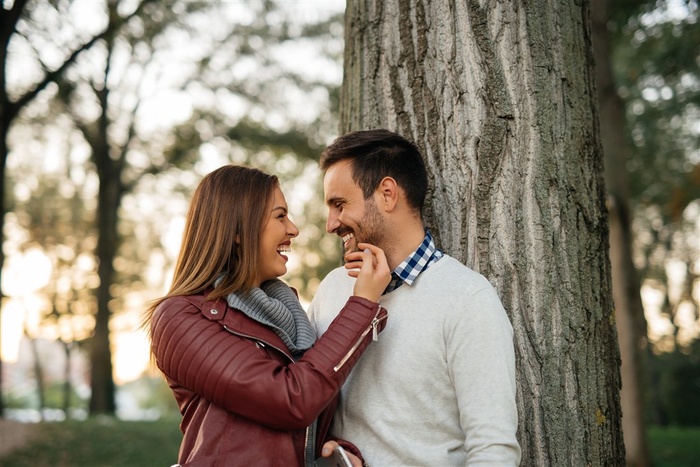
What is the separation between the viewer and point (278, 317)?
8.62 feet

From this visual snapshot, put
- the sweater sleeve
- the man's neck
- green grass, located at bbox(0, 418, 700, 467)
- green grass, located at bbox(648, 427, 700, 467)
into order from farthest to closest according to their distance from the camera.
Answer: green grass, located at bbox(0, 418, 700, 467), green grass, located at bbox(648, 427, 700, 467), the man's neck, the sweater sleeve

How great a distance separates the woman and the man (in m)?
0.15

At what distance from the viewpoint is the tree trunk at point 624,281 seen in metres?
8.88

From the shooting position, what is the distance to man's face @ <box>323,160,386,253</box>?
2850mm

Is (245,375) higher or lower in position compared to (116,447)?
higher

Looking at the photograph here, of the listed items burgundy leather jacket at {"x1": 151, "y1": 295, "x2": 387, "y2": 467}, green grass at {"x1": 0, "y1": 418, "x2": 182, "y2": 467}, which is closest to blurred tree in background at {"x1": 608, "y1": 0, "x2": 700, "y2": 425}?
burgundy leather jacket at {"x1": 151, "y1": 295, "x2": 387, "y2": 467}

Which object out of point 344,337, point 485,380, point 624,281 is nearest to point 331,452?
point 344,337

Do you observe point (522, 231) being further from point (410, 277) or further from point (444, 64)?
point (444, 64)

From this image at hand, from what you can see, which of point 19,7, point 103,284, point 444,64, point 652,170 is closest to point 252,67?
point 103,284

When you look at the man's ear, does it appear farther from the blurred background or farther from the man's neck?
the blurred background

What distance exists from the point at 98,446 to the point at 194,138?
28.3ft

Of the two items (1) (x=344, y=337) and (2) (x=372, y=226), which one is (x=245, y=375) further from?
(2) (x=372, y=226)

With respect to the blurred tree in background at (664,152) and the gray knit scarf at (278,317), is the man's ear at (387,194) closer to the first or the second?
the gray knit scarf at (278,317)

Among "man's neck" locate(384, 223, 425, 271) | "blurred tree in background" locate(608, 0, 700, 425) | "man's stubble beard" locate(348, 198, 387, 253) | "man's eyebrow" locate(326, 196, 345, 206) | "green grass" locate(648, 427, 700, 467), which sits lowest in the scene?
"green grass" locate(648, 427, 700, 467)
